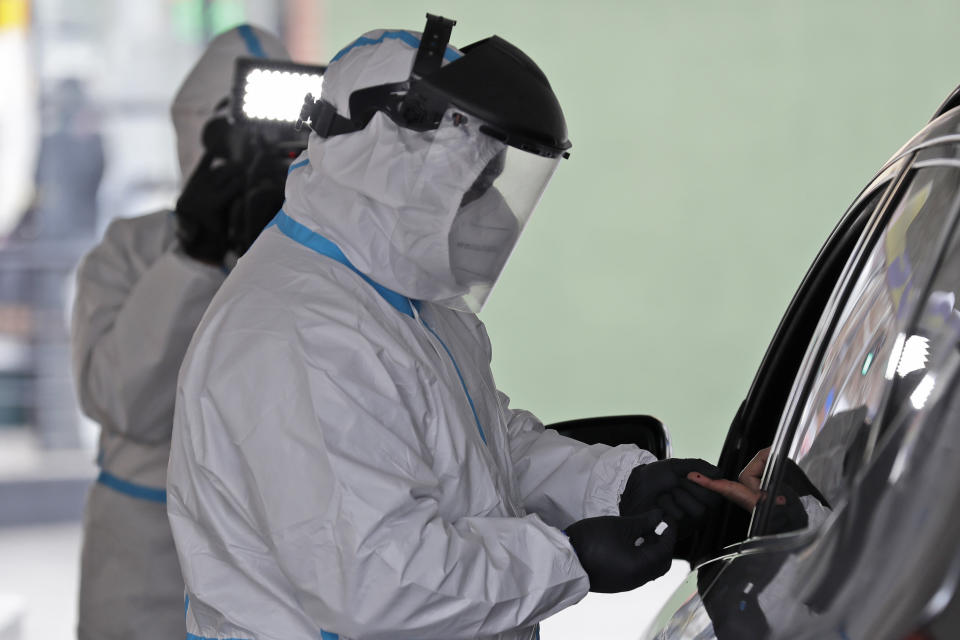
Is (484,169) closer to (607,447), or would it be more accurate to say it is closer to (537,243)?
(607,447)

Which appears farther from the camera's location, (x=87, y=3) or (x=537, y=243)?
(x=87, y=3)

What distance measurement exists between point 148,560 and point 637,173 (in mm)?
2848

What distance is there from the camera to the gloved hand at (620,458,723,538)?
1.18 meters

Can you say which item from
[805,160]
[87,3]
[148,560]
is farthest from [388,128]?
[87,3]

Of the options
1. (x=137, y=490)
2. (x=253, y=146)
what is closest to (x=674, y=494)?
(x=253, y=146)

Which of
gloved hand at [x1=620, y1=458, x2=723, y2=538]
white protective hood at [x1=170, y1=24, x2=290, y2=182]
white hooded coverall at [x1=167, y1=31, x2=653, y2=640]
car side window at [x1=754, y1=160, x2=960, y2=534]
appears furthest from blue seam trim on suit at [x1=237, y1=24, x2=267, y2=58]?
car side window at [x1=754, y1=160, x2=960, y2=534]

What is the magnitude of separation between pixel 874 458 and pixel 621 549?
0.49 meters

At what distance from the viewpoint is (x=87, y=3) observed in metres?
4.66

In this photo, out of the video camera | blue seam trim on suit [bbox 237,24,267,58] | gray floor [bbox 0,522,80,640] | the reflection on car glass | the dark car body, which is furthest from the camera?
gray floor [bbox 0,522,80,640]

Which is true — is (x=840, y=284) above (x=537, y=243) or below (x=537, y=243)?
above

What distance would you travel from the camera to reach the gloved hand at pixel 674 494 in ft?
3.89

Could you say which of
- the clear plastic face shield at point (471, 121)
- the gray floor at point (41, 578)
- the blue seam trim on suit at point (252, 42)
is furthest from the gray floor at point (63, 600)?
the clear plastic face shield at point (471, 121)

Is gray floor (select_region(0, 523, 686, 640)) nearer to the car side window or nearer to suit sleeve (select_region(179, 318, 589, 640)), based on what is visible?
suit sleeve (select_region(179, 318, 589, 640))

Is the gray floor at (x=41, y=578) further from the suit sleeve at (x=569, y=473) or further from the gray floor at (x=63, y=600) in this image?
the suit sleeve at (x=569, y=473)
